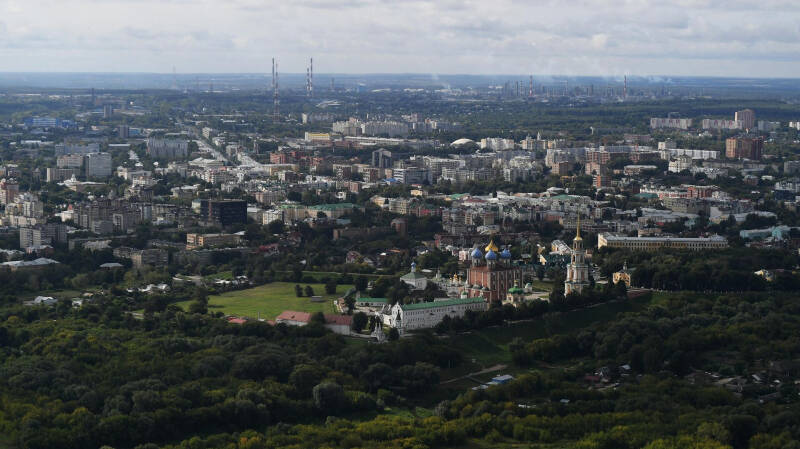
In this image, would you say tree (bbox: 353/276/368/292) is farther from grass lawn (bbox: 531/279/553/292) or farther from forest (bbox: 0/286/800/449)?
forest (bbox: 0/286/800/449)

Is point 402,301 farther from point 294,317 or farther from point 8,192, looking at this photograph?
point 8,192

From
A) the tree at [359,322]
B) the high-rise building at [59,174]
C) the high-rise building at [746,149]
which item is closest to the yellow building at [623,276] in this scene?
the tree at [359,322]

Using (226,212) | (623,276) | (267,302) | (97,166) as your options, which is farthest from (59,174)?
(623,276)

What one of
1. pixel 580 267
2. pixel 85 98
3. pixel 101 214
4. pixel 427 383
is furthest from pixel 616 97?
pixel 427 383

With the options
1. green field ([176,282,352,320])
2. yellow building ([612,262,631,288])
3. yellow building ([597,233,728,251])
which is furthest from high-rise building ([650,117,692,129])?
green field ([176,282,352,320])

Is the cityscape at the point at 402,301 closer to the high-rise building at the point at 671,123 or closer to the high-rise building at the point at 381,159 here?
the high-rise building at the point at 381,159

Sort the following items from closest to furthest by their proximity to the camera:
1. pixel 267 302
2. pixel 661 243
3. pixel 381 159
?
pixel 267 302 < pixel 661 243 < pixel 381 159

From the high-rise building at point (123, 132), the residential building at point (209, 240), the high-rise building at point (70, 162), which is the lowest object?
the residential building at point (209, 240)
